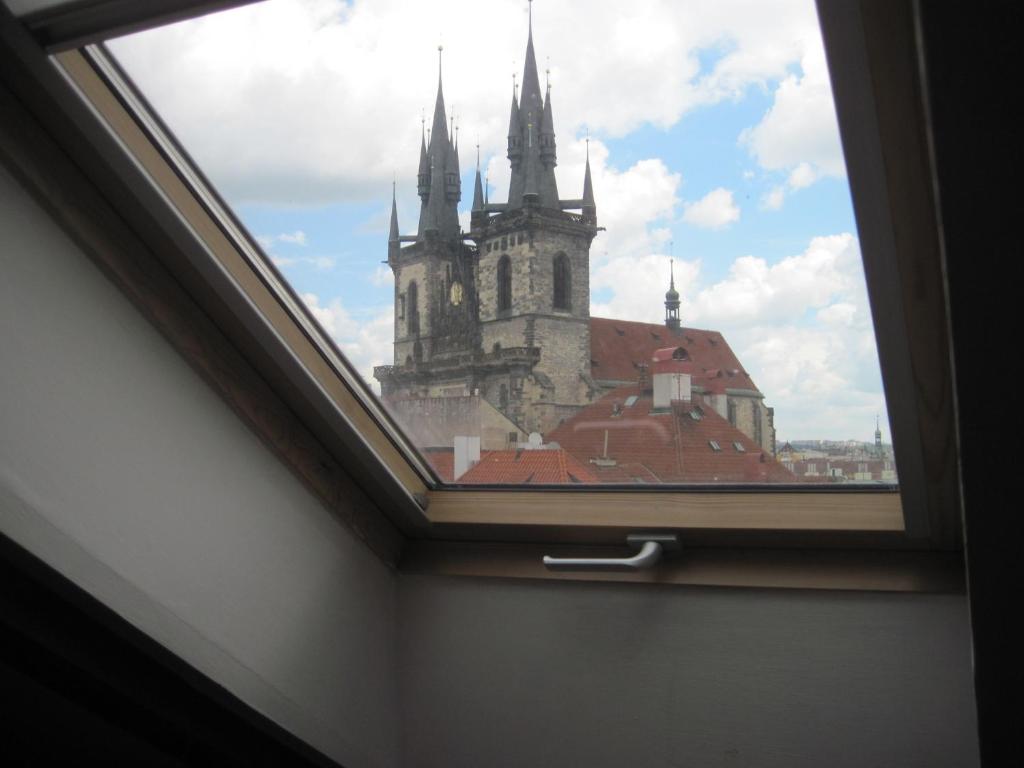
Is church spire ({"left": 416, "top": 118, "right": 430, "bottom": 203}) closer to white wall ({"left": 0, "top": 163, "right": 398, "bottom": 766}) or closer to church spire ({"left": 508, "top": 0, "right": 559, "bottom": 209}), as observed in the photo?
church spire ({"left": 508, "top": 0, "right": 559, "bottom": 209})

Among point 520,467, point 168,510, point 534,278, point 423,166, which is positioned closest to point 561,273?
point 534,278

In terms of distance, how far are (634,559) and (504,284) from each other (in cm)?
49

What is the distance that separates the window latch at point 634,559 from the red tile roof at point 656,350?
0.29 metres

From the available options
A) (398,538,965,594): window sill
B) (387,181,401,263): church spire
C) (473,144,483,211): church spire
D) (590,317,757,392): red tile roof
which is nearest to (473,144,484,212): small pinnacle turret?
(473,144,483,211): church spire

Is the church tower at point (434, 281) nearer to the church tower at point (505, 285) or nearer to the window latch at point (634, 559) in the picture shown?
the church tower at point (505, 285)

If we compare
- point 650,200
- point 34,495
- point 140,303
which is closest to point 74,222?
point 140,303

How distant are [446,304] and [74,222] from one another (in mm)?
593

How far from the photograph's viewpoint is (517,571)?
1820 mm

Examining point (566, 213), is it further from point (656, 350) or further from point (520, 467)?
point (520, 467)

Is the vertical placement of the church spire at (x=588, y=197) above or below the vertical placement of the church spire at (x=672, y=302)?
above

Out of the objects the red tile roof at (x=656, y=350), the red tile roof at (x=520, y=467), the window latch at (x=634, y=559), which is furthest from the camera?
the red tile roof at (x=520, y=467)

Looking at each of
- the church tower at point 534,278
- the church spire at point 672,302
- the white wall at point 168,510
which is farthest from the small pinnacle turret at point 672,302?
the white wall at point 168,510

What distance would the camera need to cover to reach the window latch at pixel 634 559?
160 centimetres

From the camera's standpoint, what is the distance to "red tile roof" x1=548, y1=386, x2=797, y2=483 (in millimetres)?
1562
